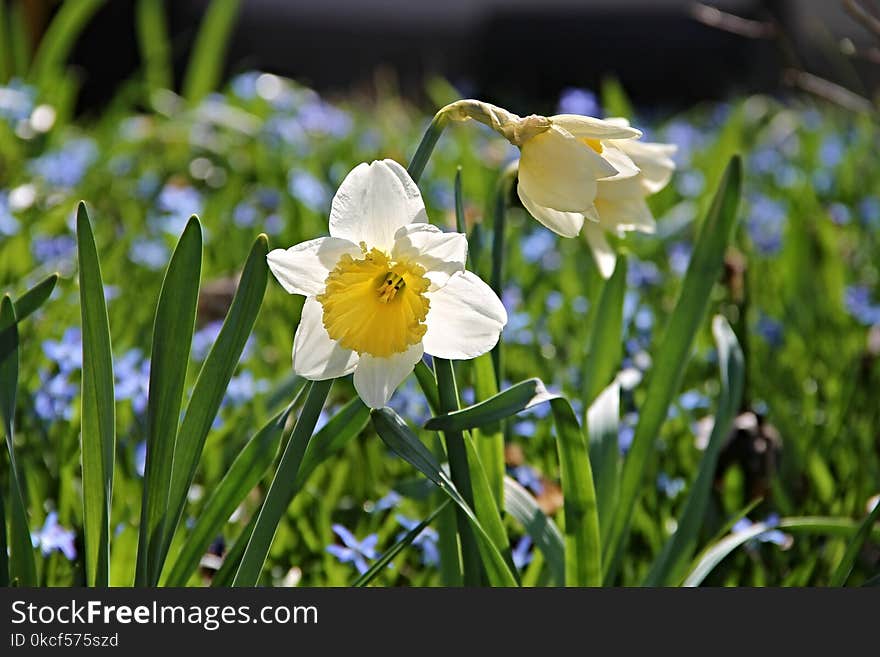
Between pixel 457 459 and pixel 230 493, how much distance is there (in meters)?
0.23

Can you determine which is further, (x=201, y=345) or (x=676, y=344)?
(x=201, y=345)

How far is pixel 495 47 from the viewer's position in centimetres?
842

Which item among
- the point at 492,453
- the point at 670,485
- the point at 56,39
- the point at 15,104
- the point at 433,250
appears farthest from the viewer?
the point at 56,39

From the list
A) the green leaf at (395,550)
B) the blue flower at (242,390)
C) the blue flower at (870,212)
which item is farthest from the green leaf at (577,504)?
the blue flower at (870,212)

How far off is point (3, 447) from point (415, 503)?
1.81ft

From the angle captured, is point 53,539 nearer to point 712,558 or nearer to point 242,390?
point 242,390

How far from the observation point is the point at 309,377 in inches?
34.9

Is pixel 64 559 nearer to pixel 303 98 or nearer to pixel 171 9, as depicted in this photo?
pixel 303 98

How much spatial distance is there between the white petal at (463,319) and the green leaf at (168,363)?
209 millimetres

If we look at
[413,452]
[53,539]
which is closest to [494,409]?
[413,452]

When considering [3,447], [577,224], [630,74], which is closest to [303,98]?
[3,447]

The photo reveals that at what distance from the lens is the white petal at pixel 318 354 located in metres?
0.88

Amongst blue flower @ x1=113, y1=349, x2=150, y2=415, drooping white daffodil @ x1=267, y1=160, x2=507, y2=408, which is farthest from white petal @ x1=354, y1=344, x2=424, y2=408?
blue flower @ x1=113, y1=349, x2=150, y2=415

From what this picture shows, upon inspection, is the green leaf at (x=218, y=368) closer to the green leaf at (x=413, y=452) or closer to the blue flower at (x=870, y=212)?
the green leaf at (x=413, y=452)
